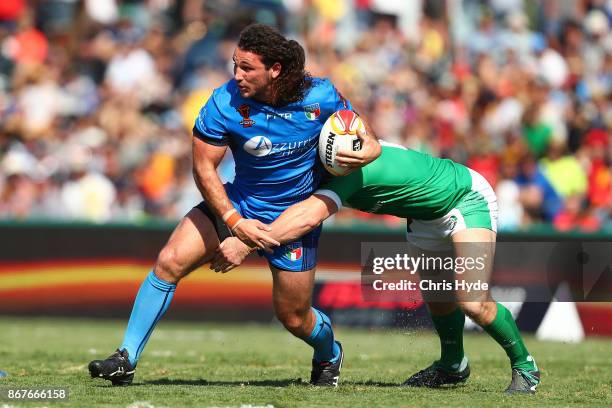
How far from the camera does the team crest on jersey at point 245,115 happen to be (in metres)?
7.92

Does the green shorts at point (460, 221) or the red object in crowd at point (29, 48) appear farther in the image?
the red object in crowd at point (29, 48)

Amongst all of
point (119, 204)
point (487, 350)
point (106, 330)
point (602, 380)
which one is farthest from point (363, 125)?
point (119, 204)

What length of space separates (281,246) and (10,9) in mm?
13130

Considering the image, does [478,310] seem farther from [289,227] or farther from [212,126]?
[212,126]

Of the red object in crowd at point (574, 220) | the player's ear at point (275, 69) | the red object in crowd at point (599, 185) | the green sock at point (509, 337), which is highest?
the player's ear at point (275, 69)

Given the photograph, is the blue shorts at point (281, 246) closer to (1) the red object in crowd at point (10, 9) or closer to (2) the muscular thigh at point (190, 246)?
(2) the muscular thigh at point (190, 246)

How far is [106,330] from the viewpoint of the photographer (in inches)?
550

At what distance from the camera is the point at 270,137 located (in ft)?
26.1

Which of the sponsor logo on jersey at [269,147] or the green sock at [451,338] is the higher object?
the sponsor logo on jersey at [269,147]

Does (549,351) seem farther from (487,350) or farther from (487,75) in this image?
(487,75)

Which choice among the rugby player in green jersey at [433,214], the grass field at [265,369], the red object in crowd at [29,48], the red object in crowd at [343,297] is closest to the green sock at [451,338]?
the rugby player in green jersey at [433,214]

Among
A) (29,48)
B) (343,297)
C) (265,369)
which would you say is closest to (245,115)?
(265,369)

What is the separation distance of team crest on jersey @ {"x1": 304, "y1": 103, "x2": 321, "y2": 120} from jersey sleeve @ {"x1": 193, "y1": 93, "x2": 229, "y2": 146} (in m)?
0.58

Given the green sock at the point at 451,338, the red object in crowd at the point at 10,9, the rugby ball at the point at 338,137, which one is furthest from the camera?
the red object in crowd at the point at 10,9
